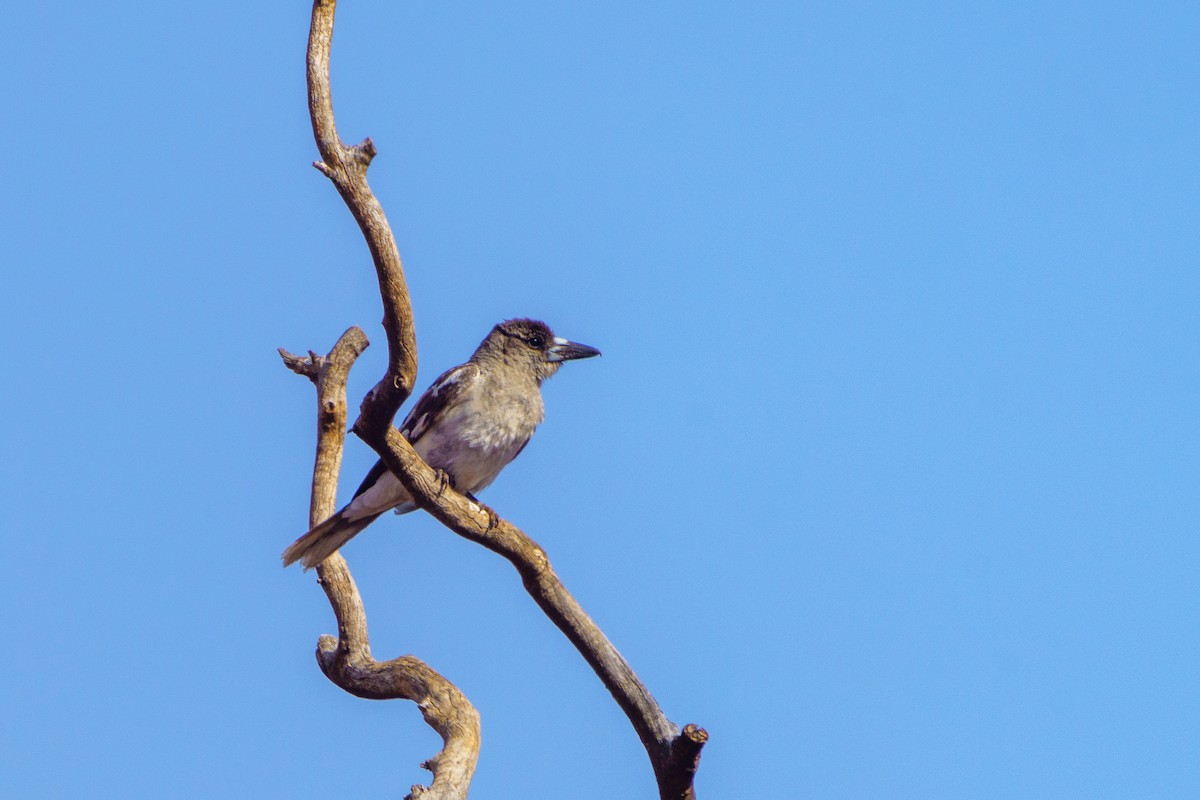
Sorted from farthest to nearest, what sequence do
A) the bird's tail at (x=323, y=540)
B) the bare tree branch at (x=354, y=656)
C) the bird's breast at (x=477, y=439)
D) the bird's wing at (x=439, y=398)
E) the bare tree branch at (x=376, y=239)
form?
the bird's wing at (x=439, y=398)
the bird's breast at (x=477, y=439)
the bird's tail at (x=323, y=540)
the bare tree branch at (x=354, y=656)
the bare tree branch at (x=376, y=239)

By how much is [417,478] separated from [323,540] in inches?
77.0

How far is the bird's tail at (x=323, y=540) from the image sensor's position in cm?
726

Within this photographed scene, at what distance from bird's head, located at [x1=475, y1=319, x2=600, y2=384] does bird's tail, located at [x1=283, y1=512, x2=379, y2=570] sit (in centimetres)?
145

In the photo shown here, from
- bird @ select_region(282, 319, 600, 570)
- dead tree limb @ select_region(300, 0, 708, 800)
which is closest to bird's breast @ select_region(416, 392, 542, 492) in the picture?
bird @ select_region(282, 319, 600, 570)

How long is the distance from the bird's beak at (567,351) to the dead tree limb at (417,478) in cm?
255

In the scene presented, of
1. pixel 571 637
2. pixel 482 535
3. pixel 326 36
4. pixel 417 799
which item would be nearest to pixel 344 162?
pixel 326 36

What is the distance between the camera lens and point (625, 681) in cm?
Result: 543

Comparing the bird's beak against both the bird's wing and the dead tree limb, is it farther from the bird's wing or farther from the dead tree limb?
the dead tree limb

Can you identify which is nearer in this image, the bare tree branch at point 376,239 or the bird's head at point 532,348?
the bare tree branch at point 376,239

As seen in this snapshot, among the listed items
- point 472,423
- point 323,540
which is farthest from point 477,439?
point 323,540

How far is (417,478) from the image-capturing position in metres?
5.59

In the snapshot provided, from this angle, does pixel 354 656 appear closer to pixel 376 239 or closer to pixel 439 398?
pixel 439 398

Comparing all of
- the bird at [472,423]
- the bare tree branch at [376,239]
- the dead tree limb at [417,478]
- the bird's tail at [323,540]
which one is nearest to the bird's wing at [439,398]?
the bird at [472,423]

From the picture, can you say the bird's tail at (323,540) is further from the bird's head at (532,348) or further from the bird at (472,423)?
the bird's head at (532,348)
